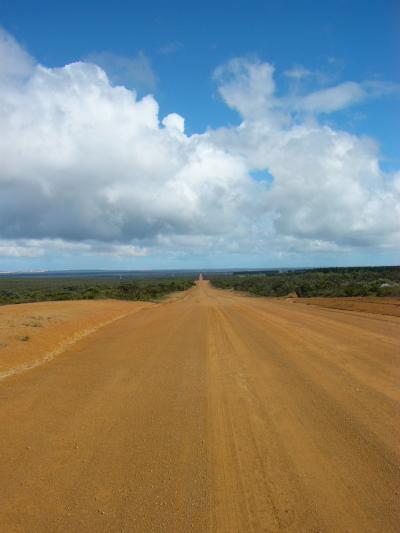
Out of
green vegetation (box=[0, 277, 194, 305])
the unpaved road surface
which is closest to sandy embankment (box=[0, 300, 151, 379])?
the unpaved road surface

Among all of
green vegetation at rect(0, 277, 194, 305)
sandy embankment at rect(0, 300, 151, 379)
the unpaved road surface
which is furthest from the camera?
green vegetation at rect(0, 277, 194, 305)

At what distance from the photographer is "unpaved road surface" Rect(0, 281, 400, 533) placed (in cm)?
402

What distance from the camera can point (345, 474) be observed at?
4.73 meters

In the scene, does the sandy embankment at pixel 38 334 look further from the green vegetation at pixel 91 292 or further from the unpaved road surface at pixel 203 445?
the green vegetation at pixel 91 292

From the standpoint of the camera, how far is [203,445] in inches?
217

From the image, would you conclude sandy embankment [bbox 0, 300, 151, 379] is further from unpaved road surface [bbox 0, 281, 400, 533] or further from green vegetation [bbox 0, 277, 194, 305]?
green vegetation [bbox 0, 277, 194, 305]

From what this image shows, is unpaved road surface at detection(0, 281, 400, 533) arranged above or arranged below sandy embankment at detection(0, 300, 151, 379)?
below

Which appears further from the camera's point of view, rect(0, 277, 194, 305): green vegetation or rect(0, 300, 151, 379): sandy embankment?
rect(0, 277, 194, 305): green vegetation

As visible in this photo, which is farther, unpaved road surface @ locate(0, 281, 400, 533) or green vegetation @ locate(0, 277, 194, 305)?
green vegetation @ locate(0, 277, 194, 305)

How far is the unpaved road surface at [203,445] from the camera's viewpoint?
4.02 meters

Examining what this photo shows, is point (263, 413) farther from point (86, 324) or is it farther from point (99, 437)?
point (86, 324)

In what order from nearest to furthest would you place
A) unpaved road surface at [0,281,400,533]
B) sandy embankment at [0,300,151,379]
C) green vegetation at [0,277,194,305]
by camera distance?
unpaved road surface at [0,281,400,533], sandy embankment at [0,300,151,379], green vegetation at [0,277,194,305]

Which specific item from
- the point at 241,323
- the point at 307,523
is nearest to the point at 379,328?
the point at 241,323

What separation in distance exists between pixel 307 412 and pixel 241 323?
11.9 m
